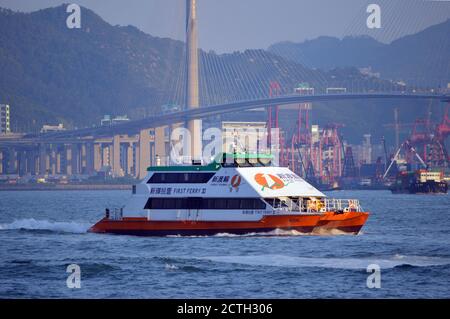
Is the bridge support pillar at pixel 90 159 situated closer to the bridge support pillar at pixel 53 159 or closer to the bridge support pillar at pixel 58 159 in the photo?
the bridge support pillar at pixel 58 159

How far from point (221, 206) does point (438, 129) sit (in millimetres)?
115123

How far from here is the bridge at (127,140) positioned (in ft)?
479

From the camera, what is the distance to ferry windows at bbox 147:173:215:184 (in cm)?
4612

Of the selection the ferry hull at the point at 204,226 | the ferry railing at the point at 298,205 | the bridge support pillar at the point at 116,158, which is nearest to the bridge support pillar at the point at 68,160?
the bridge support pillar at the point at 116,158

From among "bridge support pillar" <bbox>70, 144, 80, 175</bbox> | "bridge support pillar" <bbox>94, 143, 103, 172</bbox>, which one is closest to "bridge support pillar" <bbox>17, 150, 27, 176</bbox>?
"bridge support pillar" <bbox>70, 144, 80, 175</bbox>

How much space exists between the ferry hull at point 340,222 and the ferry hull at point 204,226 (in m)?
0.31

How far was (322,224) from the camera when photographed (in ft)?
148

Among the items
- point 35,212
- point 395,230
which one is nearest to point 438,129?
point 35,212

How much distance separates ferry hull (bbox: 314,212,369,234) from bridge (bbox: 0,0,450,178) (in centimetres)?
8557

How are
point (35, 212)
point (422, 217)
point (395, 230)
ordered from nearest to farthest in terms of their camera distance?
point (395, 230)
point (422, 217)
point (35, 212)

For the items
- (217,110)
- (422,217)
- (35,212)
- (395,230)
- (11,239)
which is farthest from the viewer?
(217,110)

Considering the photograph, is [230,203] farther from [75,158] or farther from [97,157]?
[97,157]

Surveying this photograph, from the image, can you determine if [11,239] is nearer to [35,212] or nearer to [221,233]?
[221,233]
